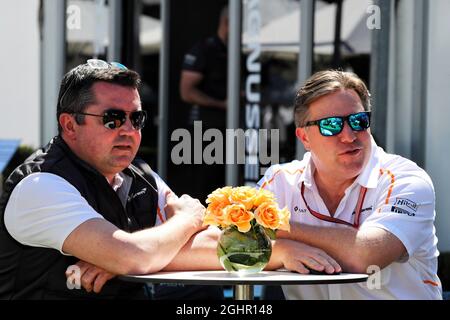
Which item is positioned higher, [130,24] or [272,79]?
[130,24]

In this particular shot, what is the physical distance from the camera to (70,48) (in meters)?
6.66

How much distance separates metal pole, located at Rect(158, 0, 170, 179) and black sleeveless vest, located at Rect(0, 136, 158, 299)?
395 centimetres

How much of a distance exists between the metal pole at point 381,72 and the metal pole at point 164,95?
2.22 metres

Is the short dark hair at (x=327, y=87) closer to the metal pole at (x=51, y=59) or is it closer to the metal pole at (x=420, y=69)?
the metal pole at (x=420, y=69)

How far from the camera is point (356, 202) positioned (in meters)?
3.29

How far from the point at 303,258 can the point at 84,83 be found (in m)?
1.01

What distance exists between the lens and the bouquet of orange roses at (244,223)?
9.31 ft

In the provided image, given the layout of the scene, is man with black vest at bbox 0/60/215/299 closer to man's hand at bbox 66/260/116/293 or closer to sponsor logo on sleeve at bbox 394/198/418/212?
man's hand at bbox 66/260/116/293

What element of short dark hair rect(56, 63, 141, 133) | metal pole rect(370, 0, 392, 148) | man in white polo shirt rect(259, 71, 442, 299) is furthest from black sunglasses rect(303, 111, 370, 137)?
metal pole rect(370, 0, 392, 148)

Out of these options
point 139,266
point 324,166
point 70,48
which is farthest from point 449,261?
point 70,48

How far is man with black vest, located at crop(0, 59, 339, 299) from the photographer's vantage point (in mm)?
2898

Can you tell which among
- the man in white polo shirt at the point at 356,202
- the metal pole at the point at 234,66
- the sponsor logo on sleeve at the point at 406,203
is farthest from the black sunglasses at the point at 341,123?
the metal pole at the point at 234,66

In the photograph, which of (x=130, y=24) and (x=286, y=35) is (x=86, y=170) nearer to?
(x=286, y=35)

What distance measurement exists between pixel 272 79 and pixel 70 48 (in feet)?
5.01
